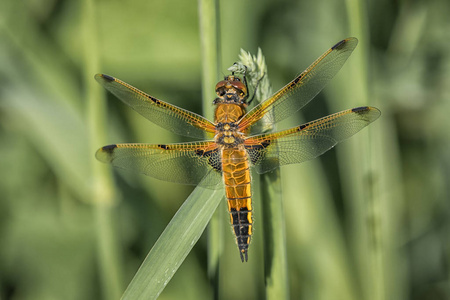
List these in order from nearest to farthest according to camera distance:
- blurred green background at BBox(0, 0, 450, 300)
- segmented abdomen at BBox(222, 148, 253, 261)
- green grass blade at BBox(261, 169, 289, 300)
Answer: green grass blade at BBox(261, 169, 289, 300) → segmented abdomen at BBox(222, 148, 253, 261) → blurred green background at BBox(0, 0, 450, 300)

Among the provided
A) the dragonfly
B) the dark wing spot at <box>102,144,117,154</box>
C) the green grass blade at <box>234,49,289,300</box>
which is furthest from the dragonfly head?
the green grass blade at <box>234,49,289,300</box>

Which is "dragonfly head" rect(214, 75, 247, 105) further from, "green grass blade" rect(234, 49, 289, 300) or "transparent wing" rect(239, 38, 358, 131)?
"green grass blade" rect(234, 49, 289, 300)

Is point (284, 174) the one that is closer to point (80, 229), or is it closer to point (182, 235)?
point (182, 235)

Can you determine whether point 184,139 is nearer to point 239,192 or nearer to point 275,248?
point 239,192

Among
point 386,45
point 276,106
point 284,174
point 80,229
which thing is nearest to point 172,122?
point 276,106

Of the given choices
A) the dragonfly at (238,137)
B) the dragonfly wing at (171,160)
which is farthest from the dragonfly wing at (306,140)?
the dragonfly wing at (171,160)

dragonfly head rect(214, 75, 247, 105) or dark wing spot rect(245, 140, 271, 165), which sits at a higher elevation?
dragonfly head rect(214, 75, 247, 105)

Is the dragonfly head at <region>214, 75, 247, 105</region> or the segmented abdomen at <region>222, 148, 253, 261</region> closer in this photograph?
the segmented abdomen at <region>222, 148, 253, 261</region>

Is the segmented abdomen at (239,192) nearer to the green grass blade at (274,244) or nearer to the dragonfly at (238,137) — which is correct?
the dragonfly at (238,137)
